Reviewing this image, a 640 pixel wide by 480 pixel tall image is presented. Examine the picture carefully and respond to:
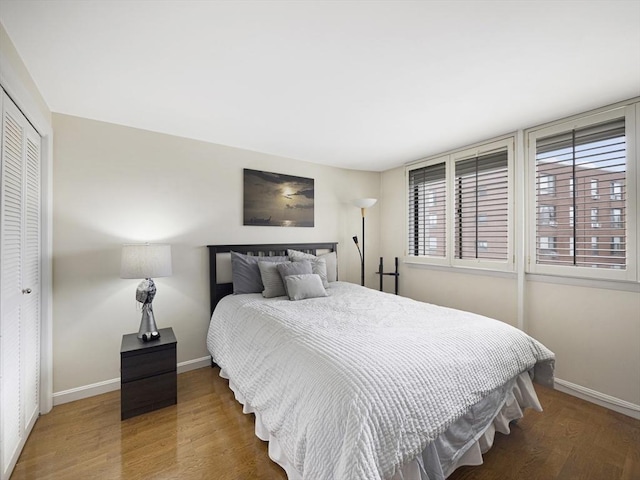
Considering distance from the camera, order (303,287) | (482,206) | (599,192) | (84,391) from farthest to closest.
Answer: (482,206) < (303,287) < (84,391) < (599,192)

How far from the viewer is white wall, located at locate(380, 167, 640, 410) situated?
2264 mm

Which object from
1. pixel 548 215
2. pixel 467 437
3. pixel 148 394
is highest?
pixel 548 215

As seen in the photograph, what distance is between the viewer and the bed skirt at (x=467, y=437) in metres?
1.40

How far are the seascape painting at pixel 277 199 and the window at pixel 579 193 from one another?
244 centimetres

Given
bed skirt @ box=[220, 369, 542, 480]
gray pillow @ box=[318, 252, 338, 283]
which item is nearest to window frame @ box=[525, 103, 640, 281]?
bed skirt @ box=[220, 369, 542, 480]

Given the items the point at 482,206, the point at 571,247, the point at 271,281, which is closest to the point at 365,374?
the point at 271,281

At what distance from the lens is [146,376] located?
2275mm

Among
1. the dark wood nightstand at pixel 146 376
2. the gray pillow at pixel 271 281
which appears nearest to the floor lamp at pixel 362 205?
the gray pillow at pixel 271 281

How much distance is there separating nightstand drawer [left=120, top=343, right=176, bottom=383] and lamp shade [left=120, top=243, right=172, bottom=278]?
24.0 inches

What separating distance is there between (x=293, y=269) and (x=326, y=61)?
1848 mm

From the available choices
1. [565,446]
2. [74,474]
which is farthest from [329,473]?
[565,446]

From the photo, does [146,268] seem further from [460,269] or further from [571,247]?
[571,247]

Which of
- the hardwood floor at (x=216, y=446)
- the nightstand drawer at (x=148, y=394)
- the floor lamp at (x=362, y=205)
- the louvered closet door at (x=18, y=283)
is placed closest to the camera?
the louvered closet door at (x=18, y=283)

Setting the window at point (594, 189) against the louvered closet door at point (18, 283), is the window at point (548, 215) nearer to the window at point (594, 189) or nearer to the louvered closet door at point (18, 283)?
the window at point (594, 189)
